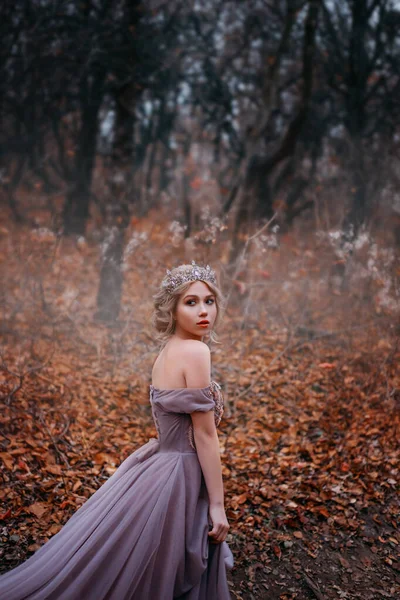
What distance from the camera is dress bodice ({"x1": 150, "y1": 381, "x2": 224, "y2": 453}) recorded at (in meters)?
2.21

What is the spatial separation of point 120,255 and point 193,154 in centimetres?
1395

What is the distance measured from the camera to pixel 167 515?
215cm

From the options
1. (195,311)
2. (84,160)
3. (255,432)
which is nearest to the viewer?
(195,311)

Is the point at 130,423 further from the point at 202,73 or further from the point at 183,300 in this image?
the point at 202,73

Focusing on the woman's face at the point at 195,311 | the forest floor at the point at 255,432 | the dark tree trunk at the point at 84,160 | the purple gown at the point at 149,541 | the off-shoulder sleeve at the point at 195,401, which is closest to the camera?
the purple gown at the point at 149,541

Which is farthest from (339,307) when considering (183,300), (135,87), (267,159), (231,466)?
(183,300)

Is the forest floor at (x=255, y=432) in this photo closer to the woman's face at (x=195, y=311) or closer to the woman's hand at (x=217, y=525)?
the woman's hand at (x=217, y=525)

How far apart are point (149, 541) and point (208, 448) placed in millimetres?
449

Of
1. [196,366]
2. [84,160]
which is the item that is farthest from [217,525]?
[84,160]

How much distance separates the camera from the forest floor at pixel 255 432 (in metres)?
3.30

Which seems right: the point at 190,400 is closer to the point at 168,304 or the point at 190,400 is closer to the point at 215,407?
the point at 215,407

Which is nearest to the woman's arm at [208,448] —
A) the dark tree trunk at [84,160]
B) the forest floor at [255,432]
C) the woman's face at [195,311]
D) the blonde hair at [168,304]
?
the woman's face at [195,311]

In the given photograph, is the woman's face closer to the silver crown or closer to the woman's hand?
the silver crown

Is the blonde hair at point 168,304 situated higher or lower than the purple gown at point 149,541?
higher
